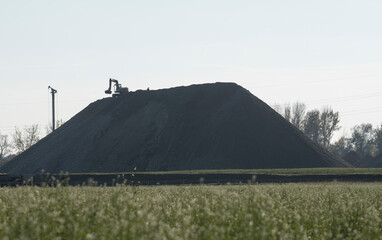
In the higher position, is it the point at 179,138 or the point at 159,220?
the point at 179,138

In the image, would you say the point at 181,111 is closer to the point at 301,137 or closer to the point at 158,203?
the point at 301,137

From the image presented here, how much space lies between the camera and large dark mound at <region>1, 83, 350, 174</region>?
95938 mm

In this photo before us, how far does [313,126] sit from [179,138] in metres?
73.9

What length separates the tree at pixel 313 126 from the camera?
543 feet

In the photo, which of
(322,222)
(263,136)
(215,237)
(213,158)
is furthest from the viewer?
(263,136)

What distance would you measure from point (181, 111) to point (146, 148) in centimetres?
1476

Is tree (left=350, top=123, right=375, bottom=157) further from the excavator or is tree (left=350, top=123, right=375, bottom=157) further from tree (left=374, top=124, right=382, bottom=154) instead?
the excavator

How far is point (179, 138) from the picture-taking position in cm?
10275

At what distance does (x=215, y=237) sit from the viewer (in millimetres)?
8570

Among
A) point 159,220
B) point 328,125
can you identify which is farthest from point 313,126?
point 159,220

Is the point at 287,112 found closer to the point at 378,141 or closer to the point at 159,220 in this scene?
the point at 378,141

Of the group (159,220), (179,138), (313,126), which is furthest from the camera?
(313,126)

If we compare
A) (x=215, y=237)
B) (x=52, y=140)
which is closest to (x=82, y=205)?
(x=215, y=237)

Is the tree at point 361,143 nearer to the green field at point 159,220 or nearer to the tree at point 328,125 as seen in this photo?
the tree at point 328,125
